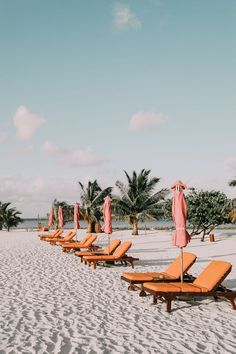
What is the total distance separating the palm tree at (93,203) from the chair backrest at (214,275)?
25.3 meters

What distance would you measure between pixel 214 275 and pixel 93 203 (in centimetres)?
2643

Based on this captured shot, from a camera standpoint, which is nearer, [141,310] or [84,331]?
[84,331]

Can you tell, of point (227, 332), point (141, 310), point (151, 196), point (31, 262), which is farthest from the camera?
point (151, 196)

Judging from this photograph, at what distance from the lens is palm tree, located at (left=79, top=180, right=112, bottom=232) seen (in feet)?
109

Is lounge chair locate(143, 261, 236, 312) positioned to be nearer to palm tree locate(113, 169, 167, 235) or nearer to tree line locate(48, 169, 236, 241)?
tree line locate(48, 169, 236, 241)

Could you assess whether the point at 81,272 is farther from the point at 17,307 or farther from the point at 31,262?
the point at 17,307

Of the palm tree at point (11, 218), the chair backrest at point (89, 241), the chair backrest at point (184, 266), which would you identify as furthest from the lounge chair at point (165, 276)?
the palm tree at point (11, 218)

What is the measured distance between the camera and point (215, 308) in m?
7.13

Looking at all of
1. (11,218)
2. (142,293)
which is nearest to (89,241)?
(142,293)

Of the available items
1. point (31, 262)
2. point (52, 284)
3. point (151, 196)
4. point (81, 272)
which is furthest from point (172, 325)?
point (151, 196)

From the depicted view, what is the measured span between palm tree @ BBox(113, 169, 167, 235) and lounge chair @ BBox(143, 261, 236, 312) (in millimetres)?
22624

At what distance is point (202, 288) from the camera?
23.0 feet

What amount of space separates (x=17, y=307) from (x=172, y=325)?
278cm

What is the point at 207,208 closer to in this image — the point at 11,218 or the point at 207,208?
the point at 207,208
